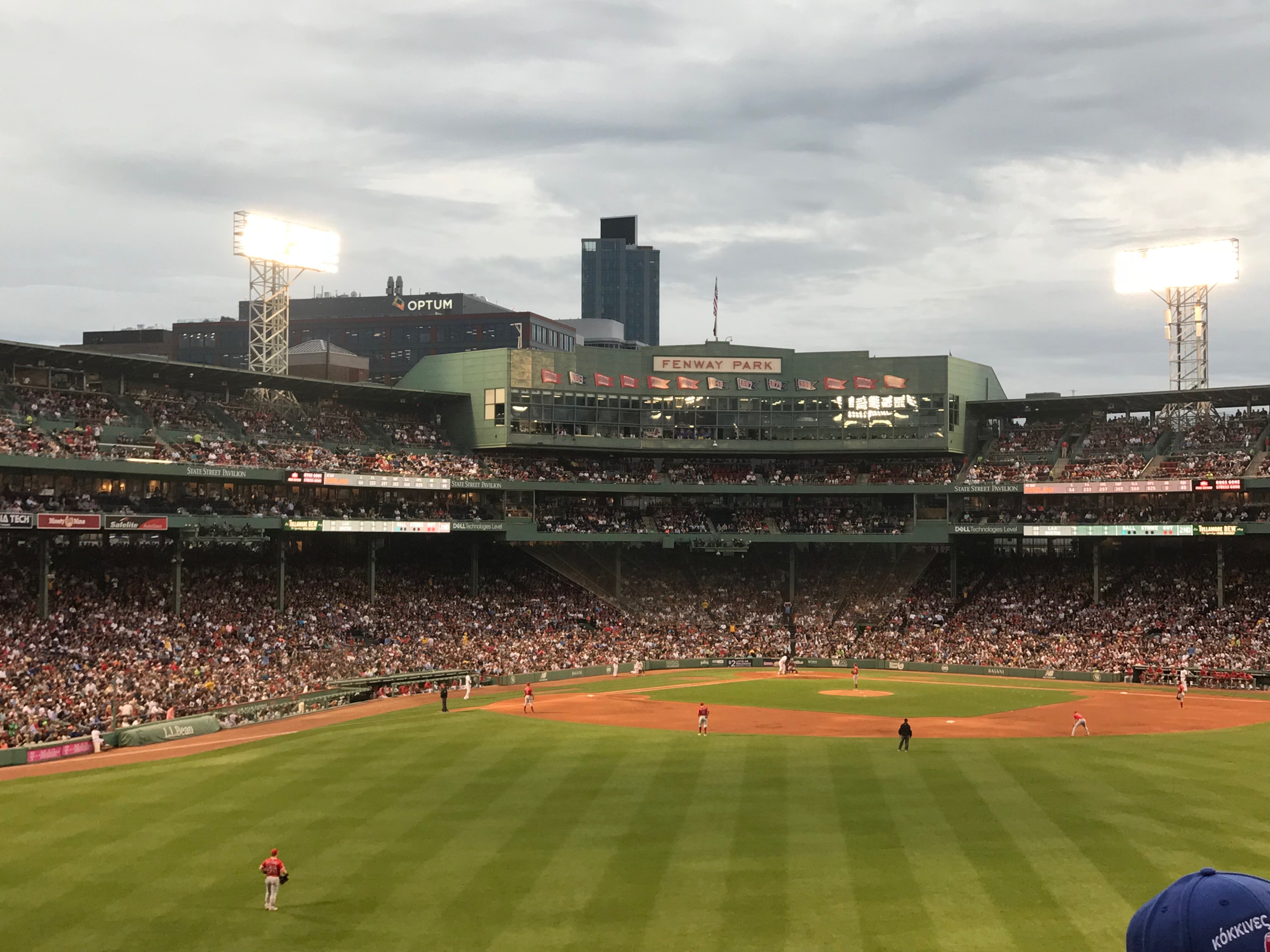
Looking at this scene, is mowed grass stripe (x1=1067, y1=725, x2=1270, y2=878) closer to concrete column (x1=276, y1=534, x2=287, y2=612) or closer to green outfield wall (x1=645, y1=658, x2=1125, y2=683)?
green outfield wall (x1=645, y1=658, x2=1125, y2=683)

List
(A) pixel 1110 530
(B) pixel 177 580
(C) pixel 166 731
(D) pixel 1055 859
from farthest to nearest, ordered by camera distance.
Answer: (A) pixel 1110 530 < (B) pixel 177 580 < (C) pixel 166 731 < (D) pixel 1055 859

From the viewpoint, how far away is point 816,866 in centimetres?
2562

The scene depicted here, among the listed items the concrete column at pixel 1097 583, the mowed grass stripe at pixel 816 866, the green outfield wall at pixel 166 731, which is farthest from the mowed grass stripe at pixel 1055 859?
the concrete column at pixel 1097 583

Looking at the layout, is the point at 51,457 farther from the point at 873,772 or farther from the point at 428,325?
the point at 428,325

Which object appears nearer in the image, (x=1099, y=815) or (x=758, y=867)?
(x=758, y=867)

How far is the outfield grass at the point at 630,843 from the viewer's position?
22094 millimetres

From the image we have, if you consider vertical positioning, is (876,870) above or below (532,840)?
above

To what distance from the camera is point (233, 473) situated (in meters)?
61.4

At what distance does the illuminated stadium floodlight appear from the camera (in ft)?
238

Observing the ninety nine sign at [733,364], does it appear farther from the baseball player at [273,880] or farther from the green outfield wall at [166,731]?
the baseball player at [273,880]

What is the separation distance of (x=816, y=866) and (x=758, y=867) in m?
1.39

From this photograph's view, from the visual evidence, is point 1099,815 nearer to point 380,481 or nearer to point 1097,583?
point 1097,583

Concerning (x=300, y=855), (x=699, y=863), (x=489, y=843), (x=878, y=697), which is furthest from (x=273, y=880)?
(x=878, y=697)

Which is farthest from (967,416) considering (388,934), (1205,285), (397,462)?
(388,934)
